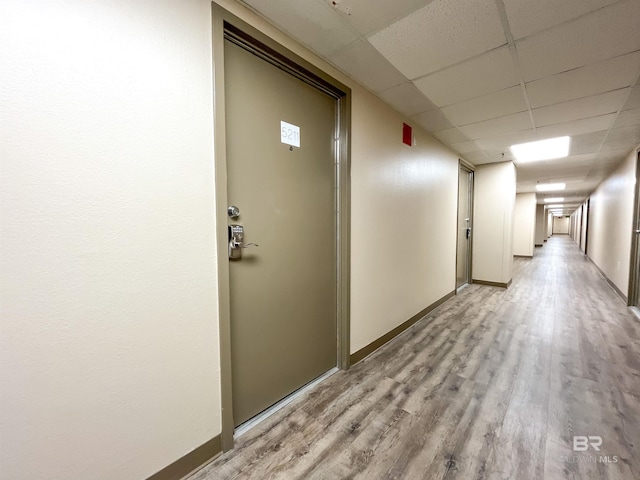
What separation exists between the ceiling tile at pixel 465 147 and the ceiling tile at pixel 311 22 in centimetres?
294

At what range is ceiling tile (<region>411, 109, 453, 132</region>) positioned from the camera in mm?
2925

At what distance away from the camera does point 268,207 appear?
67.2 inches

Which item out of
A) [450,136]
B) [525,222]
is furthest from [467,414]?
[525,222]

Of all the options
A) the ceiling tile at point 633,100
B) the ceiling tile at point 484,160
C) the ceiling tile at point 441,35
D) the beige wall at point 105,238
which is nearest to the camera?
the beige wall at point 105,238

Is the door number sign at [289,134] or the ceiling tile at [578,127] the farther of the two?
the ceiling tile at [578,127]

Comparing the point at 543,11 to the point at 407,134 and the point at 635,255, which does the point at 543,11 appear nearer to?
the point at 407,134

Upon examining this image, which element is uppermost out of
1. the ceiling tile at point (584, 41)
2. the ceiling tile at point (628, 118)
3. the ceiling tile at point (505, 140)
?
the ceiling tile at point (505, 140)

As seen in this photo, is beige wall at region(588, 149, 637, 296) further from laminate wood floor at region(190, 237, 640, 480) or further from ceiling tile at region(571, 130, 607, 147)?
laminate wood floor at region(190, 237, 640, 480)

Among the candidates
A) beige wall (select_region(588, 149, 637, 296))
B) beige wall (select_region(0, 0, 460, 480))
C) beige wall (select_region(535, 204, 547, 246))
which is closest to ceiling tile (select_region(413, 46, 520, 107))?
beige wall (select_region(0, 0, 460, 480))

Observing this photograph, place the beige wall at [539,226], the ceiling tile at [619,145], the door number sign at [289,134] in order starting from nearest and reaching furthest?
the door number sign at [289,134] < the ceiling tile at [619,145] < the beige wall at [539,226]

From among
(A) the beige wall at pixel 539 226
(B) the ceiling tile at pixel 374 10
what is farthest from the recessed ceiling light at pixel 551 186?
(B) the ceiling tile at pixel 374 10

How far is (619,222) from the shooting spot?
191 inches

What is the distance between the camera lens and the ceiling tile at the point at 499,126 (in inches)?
117

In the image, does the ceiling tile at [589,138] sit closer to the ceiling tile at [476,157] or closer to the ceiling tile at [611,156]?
the ceiling tile at [611,156]
